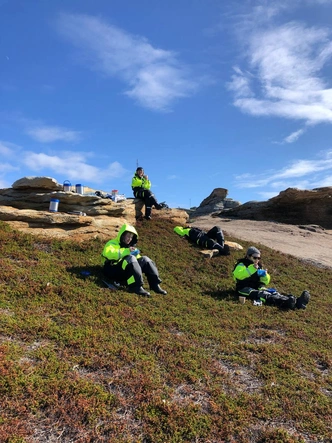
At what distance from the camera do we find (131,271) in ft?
30.1

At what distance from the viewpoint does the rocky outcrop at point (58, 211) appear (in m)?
12.3

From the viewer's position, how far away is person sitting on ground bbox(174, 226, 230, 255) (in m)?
15.5

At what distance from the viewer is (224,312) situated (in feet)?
30.6

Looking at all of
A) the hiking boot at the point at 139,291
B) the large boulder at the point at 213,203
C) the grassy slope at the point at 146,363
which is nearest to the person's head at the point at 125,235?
the grassy slope at the point at 146,363

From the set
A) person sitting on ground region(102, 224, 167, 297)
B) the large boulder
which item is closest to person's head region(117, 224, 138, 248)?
person sitting on ground region(102, 224, 167, 297)

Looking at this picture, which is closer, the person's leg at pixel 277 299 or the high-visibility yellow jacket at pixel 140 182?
the person's leg at pixel 277 299

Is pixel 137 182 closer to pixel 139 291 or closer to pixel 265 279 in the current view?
pixel 265 279

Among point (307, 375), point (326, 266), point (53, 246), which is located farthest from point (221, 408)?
point (326, 266)

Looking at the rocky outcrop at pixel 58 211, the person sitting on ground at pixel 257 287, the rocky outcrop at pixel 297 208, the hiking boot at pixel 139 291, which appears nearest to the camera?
the hiking boot at pixel 139 291

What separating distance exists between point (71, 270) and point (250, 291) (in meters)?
5.66

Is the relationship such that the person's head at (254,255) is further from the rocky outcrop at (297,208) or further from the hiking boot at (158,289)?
the rocky outcrop at (297,208)

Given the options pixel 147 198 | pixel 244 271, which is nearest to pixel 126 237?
pixel 244 271

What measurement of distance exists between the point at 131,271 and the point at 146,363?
3.63 metres

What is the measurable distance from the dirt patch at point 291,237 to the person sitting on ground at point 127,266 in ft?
37.3
